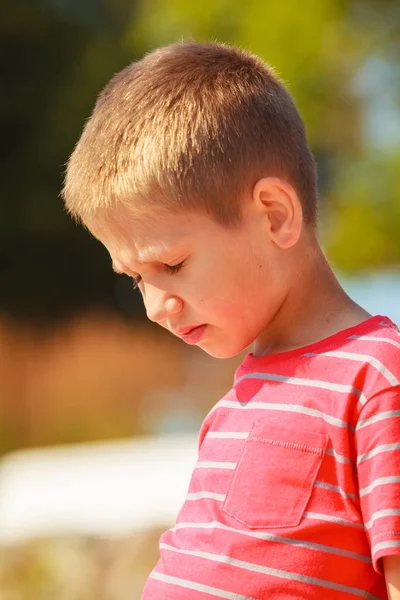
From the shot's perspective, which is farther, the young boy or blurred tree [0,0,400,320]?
blurred tree [0,0,400,320]

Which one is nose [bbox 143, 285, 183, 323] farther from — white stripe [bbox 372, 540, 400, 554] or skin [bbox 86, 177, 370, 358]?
white stripe [bbox 372, 540, 400, 554]

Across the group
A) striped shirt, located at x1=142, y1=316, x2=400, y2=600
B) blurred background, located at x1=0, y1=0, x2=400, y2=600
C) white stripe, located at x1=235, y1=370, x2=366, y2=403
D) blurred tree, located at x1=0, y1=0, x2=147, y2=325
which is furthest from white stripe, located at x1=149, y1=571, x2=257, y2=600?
blurred tree, located at x1=0, y1=0, x2=147, y2=325

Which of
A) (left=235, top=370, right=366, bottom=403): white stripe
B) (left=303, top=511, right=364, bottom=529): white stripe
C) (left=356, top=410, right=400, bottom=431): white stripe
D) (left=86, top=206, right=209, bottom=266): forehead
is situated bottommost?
(left=303, top=511, right=364, bottom=529): white stripe

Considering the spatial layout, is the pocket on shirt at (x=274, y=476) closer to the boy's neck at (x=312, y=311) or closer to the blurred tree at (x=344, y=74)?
the boy's neck at (x=312, y=311)

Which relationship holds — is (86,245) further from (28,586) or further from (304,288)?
(304,288)

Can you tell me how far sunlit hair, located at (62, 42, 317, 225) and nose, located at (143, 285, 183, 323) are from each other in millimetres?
139

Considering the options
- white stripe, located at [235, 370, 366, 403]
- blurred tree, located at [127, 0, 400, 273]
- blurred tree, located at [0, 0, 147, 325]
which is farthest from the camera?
blurred tree, located at [0, 0, 147, 325]

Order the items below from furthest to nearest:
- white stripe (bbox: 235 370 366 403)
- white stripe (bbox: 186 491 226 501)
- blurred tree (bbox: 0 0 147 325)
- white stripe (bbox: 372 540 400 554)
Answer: blurred tree (bbox: 0 0 147 325) → white stripe (bbox: 186 491 226 501) → white stripe (bbox: 235 370 366 403) → white stripe (bbox: 372 540 400 554)

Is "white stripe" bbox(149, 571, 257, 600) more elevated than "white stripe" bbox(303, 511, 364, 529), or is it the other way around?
"white stripe" bbox(303, 511, 364, 529)

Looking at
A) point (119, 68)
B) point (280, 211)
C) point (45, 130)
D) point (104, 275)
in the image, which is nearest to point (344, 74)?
point (119, 68)

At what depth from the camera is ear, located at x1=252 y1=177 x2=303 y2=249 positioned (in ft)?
5.62

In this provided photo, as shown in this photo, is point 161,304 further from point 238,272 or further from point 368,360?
point 368,360

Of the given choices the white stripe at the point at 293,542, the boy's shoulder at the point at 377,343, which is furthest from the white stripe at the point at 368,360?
the white stripe at the point at 293,542

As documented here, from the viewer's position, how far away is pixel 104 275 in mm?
15250
